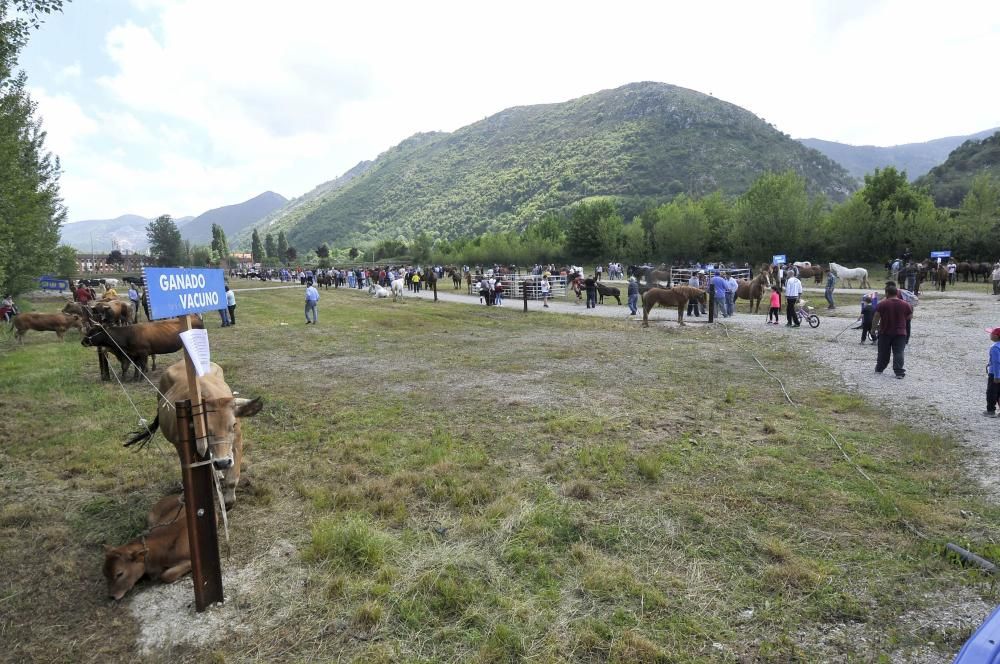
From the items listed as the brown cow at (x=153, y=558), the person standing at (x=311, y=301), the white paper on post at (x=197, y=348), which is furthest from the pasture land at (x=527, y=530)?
the person standing at (x=311, y=301)

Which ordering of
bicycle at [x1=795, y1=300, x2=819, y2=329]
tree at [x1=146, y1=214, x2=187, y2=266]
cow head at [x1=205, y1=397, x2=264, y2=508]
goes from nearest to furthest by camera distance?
1. cow head at [x1=205, y1=397, x2=264, y2=508]
2. bicycle at [x1=795, y1=300, x2=819, y2=329]
3. tree at [x1=146, y1=214, x2=187, y2=266]

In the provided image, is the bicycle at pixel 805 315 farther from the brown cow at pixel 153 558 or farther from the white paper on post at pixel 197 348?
the brown cow at pixel 153 558

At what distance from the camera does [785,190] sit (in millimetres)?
52438

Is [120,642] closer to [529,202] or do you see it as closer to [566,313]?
[566,313]

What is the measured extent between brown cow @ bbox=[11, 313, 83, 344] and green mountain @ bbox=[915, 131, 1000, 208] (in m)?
97.6

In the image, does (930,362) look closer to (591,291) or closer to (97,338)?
(591,291)

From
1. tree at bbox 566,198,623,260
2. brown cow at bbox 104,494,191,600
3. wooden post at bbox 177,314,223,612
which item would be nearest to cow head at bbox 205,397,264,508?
wooden post at bbox 177,314,223,612

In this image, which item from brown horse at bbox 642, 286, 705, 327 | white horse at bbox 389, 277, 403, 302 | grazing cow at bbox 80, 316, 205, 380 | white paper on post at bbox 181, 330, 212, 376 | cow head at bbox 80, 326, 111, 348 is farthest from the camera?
white horse at bbox 389, 277, 403, 302

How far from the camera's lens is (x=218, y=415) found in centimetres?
434

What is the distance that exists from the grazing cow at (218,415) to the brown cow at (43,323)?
17190 mm

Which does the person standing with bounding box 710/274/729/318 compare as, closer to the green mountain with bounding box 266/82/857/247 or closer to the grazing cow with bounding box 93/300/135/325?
the grazing cow with bounding box 93/300/135/325

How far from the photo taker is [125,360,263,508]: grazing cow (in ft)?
14.0

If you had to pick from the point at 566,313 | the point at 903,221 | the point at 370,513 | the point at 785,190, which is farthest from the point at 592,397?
the point at 785,190

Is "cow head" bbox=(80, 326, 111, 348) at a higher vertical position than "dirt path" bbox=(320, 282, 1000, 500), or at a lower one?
higher
